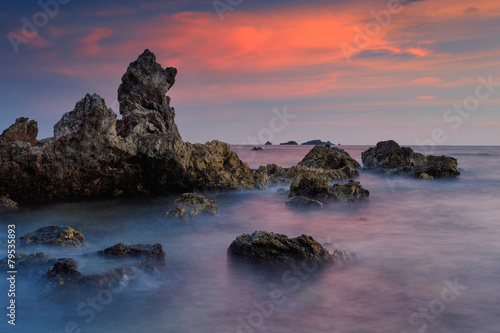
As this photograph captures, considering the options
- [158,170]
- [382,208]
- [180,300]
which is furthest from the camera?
[158,170]

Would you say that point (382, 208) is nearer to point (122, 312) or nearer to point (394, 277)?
point (394, 277)

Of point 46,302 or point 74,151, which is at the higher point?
point 74,151

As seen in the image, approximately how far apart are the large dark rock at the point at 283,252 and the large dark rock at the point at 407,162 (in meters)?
16.9

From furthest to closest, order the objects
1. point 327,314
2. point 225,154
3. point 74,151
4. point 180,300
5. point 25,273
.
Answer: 1. point 225,154
2. point 74,151
3. point 25,273
4. point 180,300
5. point 327,314

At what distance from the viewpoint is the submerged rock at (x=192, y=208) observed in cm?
1036

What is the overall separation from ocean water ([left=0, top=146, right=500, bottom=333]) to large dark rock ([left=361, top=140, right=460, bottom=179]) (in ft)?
38.9

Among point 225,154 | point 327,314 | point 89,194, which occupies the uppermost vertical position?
point 225,154

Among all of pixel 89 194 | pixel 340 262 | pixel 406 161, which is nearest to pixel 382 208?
pixel 340 262

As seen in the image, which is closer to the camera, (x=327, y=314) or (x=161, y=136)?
(x=327, y=314)

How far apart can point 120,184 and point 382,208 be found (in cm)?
911

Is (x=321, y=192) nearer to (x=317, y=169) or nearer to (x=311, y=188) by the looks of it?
(x=311, y=188)

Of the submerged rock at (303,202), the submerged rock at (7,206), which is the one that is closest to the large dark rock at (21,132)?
the submerged rock at (7,206)

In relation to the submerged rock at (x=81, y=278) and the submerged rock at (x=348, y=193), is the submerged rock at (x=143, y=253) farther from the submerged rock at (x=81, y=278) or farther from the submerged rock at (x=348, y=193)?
the submerged rock at (x=348, y=193)

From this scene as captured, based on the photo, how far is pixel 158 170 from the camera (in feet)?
44.2
